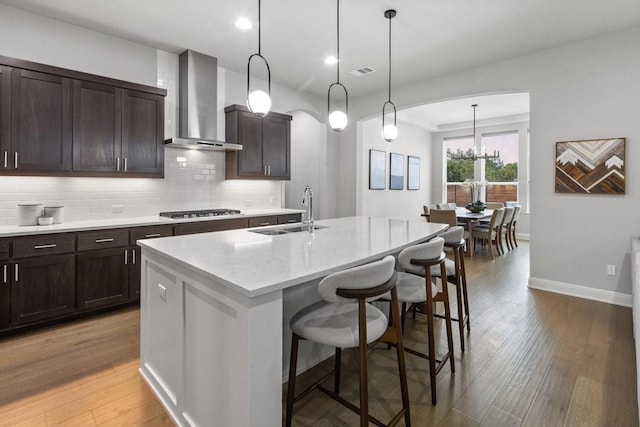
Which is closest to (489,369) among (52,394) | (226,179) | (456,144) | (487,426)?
(487,426)

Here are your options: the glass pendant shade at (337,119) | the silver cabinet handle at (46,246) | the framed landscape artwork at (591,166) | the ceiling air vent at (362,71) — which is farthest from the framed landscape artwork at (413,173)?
the silver cabinet handle at (46,246)

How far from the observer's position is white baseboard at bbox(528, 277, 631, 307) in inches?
142

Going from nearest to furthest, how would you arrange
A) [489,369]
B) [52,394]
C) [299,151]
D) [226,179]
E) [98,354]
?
[52,394], [489,369], [98,354], [226,179], [299,151]

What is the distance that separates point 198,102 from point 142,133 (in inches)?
33.3

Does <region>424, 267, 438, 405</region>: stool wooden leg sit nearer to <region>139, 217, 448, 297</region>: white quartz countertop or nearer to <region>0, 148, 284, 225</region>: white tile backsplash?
<region>139, 217, 448, 297</region>: white quartz countertop

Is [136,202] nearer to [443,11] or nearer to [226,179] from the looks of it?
[226,179]

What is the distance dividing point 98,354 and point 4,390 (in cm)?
54

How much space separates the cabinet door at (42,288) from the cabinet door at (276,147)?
2.73m

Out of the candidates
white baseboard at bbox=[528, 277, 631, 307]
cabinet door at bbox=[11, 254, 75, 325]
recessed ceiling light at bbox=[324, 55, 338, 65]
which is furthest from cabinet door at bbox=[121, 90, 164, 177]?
white baseboard at bbox=[528, 277, 631, 307]

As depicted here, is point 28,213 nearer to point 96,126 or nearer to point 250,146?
point 96,126

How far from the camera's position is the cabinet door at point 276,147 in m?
4.95

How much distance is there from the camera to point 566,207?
3.94m

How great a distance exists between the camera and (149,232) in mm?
3557

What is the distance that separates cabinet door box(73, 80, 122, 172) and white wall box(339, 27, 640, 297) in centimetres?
455
